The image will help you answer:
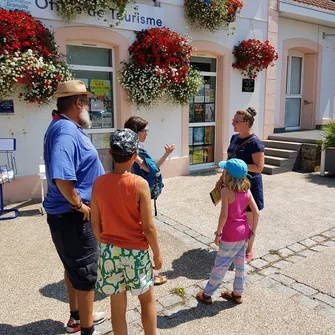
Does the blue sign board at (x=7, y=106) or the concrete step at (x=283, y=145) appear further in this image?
the concrete step at (x=283, y=145)

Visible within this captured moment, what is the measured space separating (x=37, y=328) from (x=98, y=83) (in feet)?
16.9

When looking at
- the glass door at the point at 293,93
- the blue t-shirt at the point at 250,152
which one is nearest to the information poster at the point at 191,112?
the glass door at the point at 293,93

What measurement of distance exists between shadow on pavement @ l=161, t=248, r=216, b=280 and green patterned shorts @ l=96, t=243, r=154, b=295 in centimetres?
138

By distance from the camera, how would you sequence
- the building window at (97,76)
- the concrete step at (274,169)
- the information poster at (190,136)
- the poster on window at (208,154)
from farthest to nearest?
1. the poster on window at (208,154)
2. the information poster at (190,136)
3. the concrete step at (274,169)
4. the building window at (97,76)

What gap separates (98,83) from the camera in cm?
690

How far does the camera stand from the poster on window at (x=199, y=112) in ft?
27.8

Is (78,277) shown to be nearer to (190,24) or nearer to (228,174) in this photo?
(228,174)

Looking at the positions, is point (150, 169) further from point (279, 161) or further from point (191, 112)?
point (279, 161)

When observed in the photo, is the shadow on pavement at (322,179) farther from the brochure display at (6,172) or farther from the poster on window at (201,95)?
the brochure display at (6,172)

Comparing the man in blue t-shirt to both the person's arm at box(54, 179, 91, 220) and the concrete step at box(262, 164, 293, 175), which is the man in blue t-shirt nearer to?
the person's arm at box(54, 179, 91, 220)

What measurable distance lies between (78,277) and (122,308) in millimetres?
378

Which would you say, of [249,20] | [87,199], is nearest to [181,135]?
[249,20]

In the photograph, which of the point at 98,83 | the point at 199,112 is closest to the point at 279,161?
the point at 199,112

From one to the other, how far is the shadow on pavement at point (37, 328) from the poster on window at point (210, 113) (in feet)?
22.2
